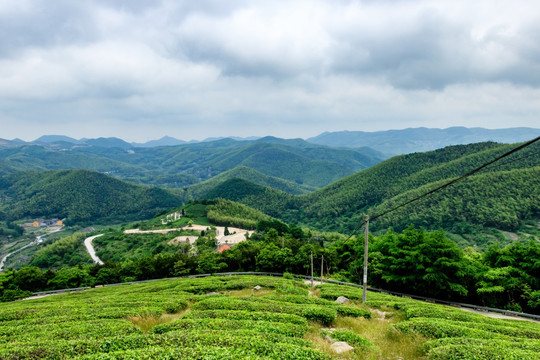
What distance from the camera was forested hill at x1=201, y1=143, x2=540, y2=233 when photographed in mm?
103562

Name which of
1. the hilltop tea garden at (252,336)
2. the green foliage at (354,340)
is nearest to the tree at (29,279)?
the hilltop tea garden at (252,336)

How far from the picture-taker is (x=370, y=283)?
123 ft

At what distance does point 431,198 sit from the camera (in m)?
125

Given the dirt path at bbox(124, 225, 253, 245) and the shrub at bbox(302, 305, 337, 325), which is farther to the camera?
the dirt path at bbox(124, 225, 253, 245)

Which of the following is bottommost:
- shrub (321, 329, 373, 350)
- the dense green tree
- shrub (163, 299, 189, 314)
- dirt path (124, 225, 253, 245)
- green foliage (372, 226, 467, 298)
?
dirt path (124, 225, 253, 245)

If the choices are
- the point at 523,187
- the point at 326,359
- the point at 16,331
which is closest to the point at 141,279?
the point at 16,331

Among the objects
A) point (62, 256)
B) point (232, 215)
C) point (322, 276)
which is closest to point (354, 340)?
point (322, 276)

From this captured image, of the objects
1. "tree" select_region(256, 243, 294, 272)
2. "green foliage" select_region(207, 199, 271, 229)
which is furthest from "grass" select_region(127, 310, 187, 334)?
"green foliage" select_region(207, 199, 271, 229)

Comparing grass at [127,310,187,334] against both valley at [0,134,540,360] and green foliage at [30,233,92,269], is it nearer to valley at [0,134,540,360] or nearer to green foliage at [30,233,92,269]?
valley at [0,134,540,360]

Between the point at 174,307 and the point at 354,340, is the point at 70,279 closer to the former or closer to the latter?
the point at 174,307

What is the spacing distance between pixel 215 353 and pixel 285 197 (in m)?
188

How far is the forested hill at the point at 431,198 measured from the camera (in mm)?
103562

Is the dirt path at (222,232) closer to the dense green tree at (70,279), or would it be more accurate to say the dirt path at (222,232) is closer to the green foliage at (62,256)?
the green foliage at (62,256)

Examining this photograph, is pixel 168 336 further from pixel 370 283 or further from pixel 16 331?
pixel 370 283
